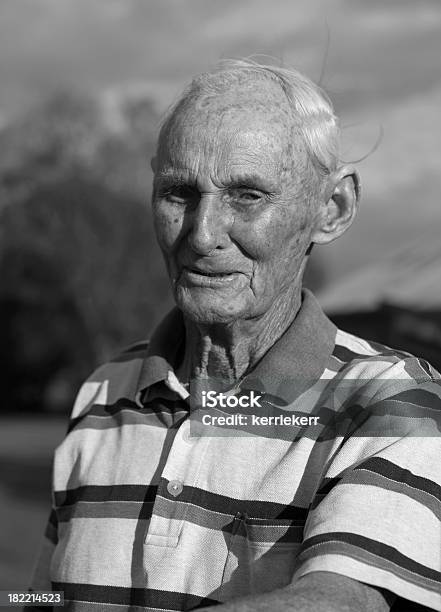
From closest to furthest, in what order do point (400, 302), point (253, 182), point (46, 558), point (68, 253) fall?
point (253, 182)
point (46, 558)
point (400, 302)
point (68, 253)

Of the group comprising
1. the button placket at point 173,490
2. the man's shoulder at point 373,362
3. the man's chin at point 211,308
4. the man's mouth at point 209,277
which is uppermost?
the man's mouth at point 209,277

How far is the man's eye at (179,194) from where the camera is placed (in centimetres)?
172

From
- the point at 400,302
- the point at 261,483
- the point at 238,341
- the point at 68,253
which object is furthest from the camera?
the point at 68,253

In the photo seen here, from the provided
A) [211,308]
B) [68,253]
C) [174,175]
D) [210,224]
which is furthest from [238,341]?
[68,253]

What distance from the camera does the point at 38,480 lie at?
12.2 metres

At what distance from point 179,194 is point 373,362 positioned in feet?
A: 1.72

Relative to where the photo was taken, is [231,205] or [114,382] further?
[114,382]

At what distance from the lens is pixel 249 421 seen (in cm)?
166

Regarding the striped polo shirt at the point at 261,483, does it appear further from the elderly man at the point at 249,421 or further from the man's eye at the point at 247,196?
the man's eye at the point at 247,196

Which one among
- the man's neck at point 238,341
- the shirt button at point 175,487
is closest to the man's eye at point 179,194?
the man's neck at point 238,341

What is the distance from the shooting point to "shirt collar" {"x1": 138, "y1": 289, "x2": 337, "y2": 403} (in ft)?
5.51

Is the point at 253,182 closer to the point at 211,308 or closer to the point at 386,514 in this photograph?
the point at 211,308

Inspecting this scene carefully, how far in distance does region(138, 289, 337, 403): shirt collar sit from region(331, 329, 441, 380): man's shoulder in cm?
3

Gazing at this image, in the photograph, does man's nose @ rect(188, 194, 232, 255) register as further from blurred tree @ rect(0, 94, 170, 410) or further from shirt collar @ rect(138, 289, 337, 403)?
blurred tree @ rect(0, 94, 170, 410)
